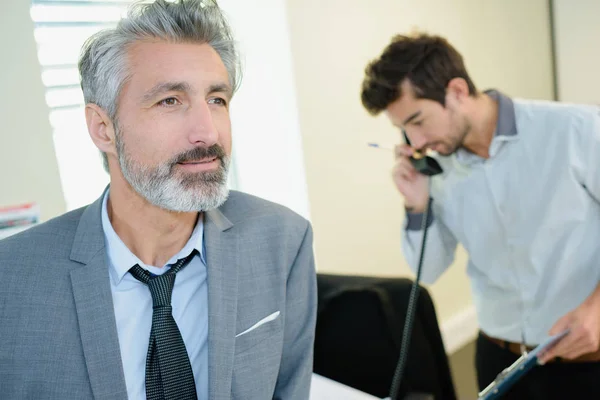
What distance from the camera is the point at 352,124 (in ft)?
8.86

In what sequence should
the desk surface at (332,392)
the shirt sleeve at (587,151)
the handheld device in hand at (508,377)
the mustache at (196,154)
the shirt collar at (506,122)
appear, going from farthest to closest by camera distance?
the shirt collar at (506,122), the shirt sleeve at (587,151), the desk surface at (332,392), the handheld device in hand at (508,377), the mustache at (196,154)

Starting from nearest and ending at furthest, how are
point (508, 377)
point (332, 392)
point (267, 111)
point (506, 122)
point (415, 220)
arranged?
point (508, 377)
point (332, 392)
point (506, 122)
point (415, 220)
point (267, 111)

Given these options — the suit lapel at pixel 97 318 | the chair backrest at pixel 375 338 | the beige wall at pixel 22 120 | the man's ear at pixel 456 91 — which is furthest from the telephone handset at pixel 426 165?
the beige wall at pixel 22 120

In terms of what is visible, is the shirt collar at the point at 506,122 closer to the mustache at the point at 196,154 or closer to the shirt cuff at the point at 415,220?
the shirt cuff at the point at 415,220

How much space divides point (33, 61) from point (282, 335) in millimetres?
1260

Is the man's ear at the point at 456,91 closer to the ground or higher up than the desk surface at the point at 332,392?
higher up

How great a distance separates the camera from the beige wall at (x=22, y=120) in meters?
1.78

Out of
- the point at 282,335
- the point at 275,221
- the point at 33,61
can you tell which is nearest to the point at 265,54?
the point at 33,61

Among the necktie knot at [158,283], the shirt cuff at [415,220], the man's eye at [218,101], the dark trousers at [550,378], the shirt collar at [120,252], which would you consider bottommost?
the dark trousers at [550,378]

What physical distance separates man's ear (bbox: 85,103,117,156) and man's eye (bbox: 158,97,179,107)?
15cm

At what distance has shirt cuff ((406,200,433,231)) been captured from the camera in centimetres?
194

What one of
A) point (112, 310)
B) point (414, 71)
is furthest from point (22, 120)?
point (414, 71)

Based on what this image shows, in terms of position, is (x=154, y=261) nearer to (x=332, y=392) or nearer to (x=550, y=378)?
(x=332, y=392)

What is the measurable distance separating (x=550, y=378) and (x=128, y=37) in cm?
159
